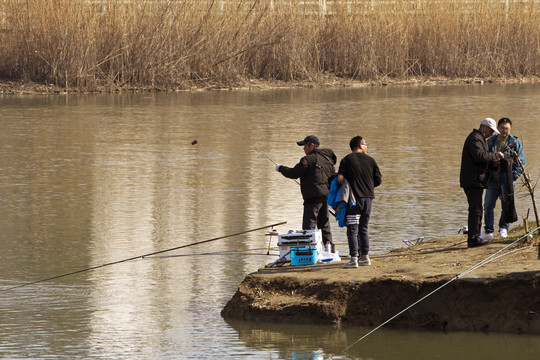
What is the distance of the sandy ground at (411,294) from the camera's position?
28.5ft

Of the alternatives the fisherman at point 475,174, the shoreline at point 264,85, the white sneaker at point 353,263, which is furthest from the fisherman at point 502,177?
the shoreline at point 264,85

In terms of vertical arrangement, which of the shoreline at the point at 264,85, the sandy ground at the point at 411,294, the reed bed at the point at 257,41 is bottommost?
the sandy ground at the point at 411,294

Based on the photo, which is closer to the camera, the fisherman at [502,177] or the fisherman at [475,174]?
the fisherman at [475,174]

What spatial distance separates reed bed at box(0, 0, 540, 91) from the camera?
1198 inches

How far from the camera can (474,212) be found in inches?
401

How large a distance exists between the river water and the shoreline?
9.46ft

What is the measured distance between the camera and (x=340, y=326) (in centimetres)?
898

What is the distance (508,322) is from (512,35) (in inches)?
1113

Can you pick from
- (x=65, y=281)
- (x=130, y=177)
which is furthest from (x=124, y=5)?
(x=65, y=281)

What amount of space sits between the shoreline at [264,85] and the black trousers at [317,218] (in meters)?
20.8

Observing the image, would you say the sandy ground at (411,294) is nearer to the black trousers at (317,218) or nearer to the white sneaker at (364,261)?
the white sneaker at (364,261)

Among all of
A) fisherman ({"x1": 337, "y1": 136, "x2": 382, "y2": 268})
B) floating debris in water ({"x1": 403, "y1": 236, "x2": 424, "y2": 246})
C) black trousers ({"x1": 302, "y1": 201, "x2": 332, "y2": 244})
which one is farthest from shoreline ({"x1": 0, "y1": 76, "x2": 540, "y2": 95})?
fisherman ({"x1": 337, "y1": 136, "x2": 382, "y2": 268})

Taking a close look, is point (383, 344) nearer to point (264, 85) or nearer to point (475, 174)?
point (475, 174)

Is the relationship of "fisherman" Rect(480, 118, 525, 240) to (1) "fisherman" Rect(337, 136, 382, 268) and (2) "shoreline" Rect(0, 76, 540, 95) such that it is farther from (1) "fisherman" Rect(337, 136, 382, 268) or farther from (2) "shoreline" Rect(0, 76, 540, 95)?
(2) "shoreline" Rect(0, 76, 540, 95)
